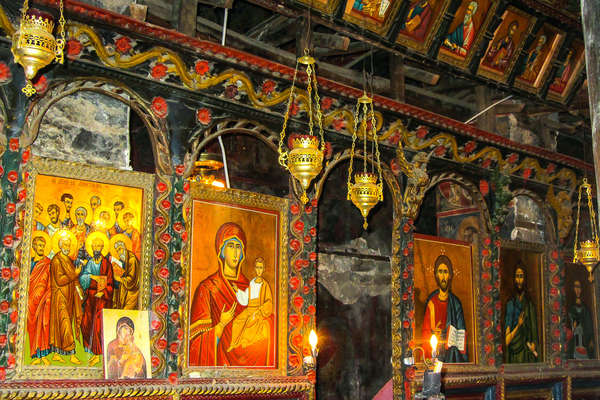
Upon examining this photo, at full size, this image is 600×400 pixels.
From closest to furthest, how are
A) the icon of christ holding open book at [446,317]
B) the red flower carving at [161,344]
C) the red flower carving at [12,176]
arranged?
the red flower carving at [12,176] < the red flower carving at [161,344] < the icon of christ holding open book at [446,317]

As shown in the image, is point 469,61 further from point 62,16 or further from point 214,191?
point 62,16

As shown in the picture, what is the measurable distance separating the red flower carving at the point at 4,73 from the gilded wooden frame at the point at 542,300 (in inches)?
229

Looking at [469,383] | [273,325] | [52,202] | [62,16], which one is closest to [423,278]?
[469,383]

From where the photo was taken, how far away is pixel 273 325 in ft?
20.9

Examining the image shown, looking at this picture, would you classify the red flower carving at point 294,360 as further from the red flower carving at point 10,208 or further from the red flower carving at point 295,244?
the red flower carving at point 10,208

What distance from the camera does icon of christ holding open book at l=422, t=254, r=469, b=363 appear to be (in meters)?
7.88

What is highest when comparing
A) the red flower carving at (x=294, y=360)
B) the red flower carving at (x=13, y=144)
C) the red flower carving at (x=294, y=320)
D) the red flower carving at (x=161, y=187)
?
the red flower carving at (x=13, y=144)

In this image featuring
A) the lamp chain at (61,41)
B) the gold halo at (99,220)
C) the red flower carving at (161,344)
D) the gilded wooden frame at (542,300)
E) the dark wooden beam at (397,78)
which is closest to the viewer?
the lamp chain at (61,41)

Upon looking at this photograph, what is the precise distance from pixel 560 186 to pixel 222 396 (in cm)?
567

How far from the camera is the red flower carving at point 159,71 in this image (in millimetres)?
5773

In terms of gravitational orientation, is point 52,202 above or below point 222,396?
above

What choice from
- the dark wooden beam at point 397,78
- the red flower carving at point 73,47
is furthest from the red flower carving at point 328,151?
the red flower carving at point 73,47

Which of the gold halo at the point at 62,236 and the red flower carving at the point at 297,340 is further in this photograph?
the red flower carving at the point at 297,340

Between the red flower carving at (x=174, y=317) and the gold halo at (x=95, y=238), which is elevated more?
the gold halo at (x=95, y=238)
